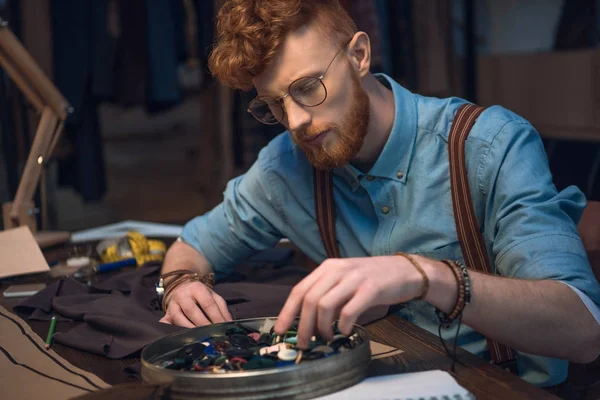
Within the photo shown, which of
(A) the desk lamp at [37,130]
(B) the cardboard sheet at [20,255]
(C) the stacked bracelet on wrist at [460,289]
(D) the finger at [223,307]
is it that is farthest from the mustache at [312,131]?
(A) the desk lamp at [37,130]

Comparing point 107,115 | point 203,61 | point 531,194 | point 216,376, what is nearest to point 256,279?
point 531,194

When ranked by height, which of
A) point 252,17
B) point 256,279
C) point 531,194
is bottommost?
point 256,279

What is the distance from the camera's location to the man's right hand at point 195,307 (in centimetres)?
142

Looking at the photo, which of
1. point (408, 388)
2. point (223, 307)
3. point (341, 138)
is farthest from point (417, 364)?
point (341, 138)

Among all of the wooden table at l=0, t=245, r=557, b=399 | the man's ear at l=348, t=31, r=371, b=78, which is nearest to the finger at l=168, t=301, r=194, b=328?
the wooden table at l=0, t=245, r=557, b=399

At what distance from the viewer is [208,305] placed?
1.44 m

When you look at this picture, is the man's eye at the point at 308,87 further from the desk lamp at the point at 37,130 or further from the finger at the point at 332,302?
the desk lamp at the point at 37,130

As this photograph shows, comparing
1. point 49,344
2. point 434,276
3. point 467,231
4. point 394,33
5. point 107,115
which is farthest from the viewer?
point 107,115

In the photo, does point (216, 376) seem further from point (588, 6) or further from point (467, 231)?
point (588, 6)

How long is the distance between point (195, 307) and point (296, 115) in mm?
397

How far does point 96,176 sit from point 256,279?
2.75m

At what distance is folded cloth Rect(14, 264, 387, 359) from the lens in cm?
135

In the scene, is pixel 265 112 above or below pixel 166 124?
above

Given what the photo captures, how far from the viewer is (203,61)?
4.69 meters
